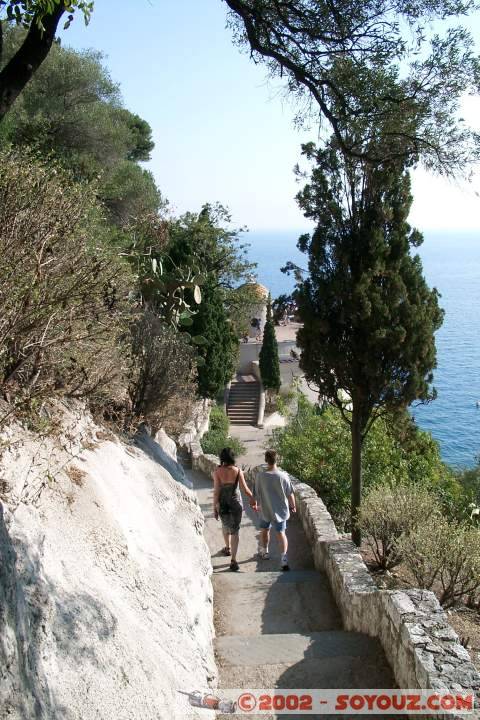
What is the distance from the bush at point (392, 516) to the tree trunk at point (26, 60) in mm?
6686

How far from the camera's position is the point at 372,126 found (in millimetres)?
8469

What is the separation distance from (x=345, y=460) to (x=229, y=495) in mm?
5162

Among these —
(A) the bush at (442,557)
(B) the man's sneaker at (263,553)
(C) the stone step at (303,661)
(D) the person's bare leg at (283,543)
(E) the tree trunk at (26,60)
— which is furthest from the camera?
(B) the man's sneaker at (263,553)

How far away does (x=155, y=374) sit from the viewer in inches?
365

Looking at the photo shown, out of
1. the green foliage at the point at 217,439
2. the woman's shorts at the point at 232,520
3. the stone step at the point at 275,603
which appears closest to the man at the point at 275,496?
the woman's shorts at the point at 232,520

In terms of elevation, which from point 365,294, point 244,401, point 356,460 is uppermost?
point 365,294

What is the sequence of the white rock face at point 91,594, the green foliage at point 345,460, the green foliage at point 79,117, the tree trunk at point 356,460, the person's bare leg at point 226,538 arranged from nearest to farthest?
the white rock face at point 91,594, the person's bare leg at point 226,538, the tree trunk at point 356,460, the green foliage at point 345,460, the green foliage at point 79,117

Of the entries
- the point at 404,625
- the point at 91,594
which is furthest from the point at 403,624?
the point at 91,594

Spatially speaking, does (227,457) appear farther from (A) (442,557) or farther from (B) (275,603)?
(A) (442,557)

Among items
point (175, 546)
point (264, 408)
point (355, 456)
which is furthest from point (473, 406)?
point (175, 546)

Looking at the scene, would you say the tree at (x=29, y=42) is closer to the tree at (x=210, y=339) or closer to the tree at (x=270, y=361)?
the tree at (x=210, y=339)

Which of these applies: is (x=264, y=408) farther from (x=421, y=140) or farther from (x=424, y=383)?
(x=421, y=140)

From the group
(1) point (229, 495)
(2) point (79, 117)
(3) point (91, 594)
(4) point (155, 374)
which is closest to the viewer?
(3) point (91, 594)

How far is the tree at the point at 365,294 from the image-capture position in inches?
401
